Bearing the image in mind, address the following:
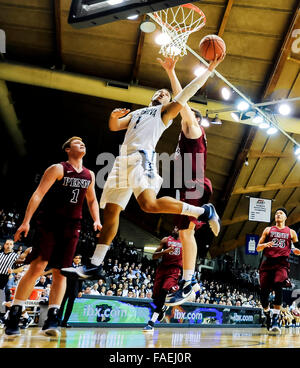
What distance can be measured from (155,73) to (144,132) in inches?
394

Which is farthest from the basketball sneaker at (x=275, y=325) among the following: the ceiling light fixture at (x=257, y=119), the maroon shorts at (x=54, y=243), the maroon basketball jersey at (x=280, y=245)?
the ceiling light fixture at (x=257, y=119)

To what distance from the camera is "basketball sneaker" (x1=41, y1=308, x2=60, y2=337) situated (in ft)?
11.8

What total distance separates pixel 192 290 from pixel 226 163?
42.7ft

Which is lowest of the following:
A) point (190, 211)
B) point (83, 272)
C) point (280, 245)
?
point (83, 272)

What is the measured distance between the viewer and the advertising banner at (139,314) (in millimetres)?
8062

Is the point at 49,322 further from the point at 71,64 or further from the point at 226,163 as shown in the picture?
the point at 226,163

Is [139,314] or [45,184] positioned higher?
[139,314]

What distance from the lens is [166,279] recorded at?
696cm

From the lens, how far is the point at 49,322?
3707 mm

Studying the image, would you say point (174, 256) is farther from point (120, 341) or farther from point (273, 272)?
point (120, 341)

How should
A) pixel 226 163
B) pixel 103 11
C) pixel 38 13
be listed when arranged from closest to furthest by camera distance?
pixel 103 11 → pixel 38 13 → pixel 226 163

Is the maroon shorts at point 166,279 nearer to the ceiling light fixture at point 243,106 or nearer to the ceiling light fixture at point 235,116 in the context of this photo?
the ceiling light fixture at point 243,106

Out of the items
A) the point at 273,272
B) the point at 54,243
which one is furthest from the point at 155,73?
the point at 54,243
